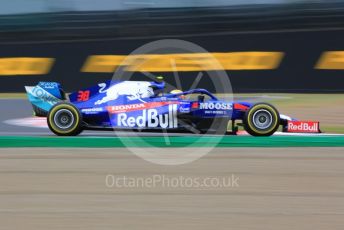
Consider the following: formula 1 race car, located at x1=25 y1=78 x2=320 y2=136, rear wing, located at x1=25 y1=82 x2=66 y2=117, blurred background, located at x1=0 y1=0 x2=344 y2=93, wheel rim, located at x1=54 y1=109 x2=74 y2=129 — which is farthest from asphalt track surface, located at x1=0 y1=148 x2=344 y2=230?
blurred background, located at x1=0 y1=0 x2=344 y2=93

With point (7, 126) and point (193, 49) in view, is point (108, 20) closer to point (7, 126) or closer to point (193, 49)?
point (193, 49)

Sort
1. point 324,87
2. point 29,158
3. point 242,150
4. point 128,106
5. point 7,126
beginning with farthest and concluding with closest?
point 324,87 → point 7,126 → point 128,106 → point 242,150 → point 29,158

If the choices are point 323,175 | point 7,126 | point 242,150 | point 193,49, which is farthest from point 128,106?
point 193,49

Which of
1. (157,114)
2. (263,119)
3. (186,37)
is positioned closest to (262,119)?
(263,119)

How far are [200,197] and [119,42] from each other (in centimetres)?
1026

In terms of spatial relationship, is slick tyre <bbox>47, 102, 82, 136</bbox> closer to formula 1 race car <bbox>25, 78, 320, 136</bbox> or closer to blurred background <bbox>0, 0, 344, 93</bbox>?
formula 1 race car <bbox>25, 78, 320, 136</bbox>

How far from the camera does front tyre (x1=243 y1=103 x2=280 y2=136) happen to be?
29.2ft

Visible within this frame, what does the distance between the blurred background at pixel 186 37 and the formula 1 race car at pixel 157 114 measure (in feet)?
17.7

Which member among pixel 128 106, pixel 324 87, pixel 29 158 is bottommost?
pixel 29 158

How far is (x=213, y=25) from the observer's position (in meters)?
15.3

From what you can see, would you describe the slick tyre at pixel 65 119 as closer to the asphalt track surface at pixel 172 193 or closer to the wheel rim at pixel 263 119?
the asphalt track surface at pixel 172 193

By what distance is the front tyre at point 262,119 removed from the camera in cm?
891

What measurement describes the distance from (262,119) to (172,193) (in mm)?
3750

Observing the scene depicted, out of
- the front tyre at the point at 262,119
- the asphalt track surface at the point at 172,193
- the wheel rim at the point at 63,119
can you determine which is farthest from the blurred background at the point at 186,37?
the asphalt track surface at the point at 172,193
